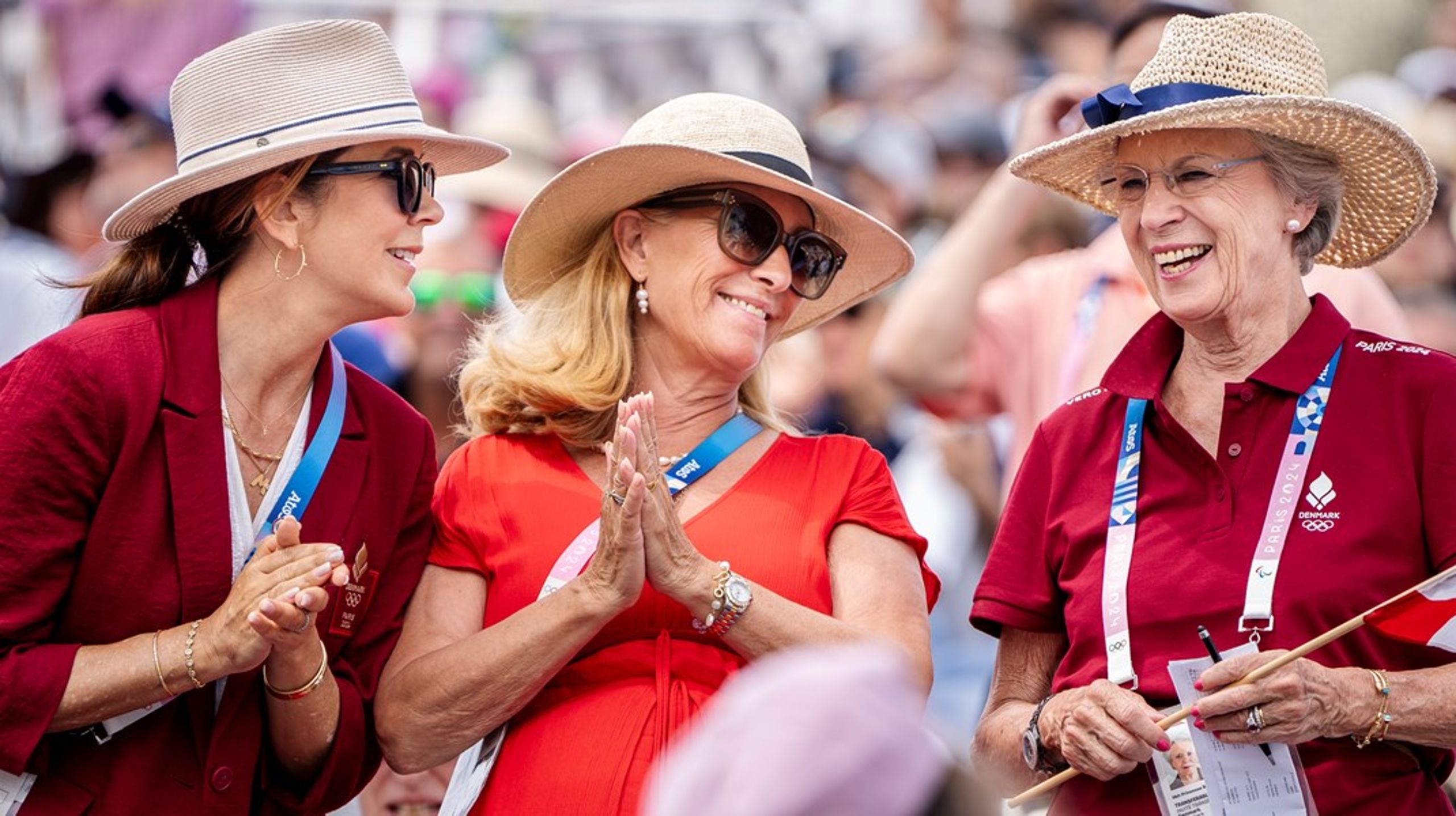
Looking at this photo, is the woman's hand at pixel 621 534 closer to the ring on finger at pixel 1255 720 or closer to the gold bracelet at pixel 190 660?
the gold bracelet at pixel 190 660

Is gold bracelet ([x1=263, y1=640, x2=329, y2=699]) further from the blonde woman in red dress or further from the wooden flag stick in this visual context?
the wooden flag stick

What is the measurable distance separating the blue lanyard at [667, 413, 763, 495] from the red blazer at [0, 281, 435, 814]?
2.42 feet

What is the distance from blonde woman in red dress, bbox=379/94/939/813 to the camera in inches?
177

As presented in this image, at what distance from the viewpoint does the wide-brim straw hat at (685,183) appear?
197 inches

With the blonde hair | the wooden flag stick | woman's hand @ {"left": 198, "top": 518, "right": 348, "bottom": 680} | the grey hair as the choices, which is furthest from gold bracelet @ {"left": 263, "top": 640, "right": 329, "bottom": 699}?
the grey hair

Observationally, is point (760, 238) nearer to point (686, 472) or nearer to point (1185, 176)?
point (686, 472)

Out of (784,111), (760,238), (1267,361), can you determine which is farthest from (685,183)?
(784,111)

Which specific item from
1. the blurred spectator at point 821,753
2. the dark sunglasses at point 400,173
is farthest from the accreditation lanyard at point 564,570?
the blurred spectator at point 821,753

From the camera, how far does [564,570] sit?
4.69 meters

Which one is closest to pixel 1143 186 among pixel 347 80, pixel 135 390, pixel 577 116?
pixel 347 80

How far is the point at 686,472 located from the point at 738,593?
50 cm

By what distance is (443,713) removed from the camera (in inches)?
180

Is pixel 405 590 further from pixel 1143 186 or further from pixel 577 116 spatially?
pixel 577 116

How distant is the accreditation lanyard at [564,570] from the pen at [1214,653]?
4.04 ft
